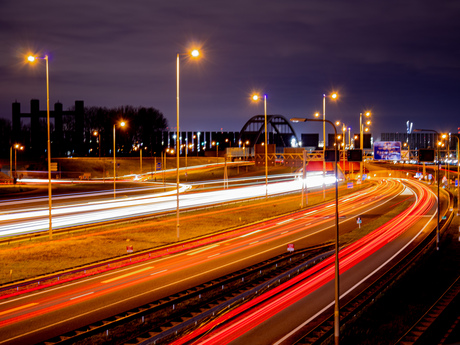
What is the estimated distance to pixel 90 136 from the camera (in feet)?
484

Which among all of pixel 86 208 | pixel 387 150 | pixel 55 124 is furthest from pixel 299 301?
pixel 55 124

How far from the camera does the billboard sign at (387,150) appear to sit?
57.9 meters

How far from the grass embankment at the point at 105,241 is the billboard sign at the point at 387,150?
50.1ft

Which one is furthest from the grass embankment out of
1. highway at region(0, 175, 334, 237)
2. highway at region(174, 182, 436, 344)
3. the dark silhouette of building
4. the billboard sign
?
the dark silhouette of building

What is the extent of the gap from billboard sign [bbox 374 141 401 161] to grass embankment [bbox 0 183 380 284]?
15.3 m

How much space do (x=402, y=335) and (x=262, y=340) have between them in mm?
5272

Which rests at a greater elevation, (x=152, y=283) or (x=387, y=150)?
(x=387, y=150)

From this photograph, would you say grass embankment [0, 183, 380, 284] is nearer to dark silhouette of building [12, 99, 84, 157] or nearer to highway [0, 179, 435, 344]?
highway [0, 179, 435, 344]

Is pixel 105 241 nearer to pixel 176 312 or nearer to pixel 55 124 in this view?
pixel 176 312

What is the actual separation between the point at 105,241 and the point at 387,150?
1524 inches

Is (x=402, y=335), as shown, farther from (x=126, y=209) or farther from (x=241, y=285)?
(x=126, y=209)

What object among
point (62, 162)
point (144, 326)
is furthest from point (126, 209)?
point (62, 162)

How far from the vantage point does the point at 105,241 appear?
3238cm

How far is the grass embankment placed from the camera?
2547 cm
